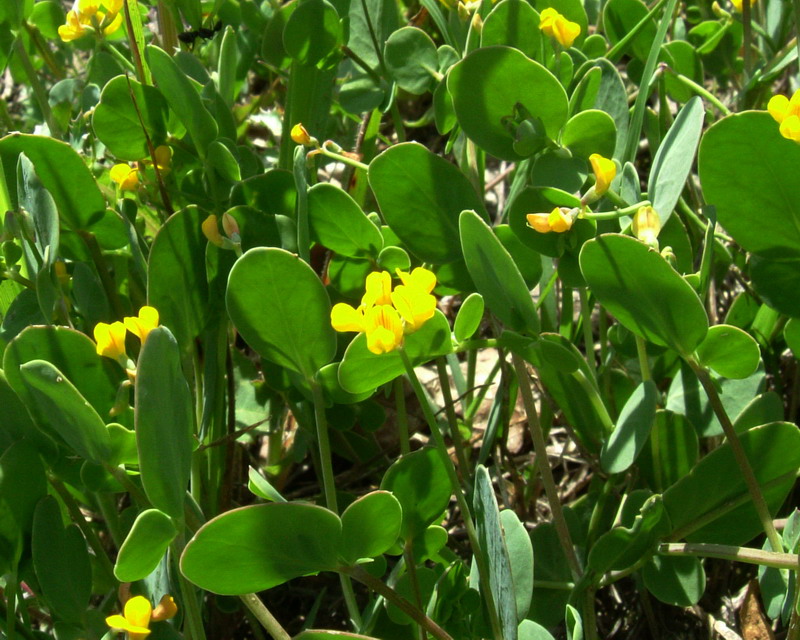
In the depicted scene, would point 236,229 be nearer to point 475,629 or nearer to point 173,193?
point 173,193

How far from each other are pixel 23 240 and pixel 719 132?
0.78 m

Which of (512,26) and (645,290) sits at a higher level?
(512,26)

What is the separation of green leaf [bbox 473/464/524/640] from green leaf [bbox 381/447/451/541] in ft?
0.30

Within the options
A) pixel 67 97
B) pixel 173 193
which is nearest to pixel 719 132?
pixel 173 193

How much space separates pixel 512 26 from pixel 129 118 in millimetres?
535

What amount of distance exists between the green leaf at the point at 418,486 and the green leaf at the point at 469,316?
0.13m

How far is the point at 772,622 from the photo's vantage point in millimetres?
1167

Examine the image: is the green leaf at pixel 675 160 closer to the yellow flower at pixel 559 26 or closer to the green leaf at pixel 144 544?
the yellow flower at pixel 559 26

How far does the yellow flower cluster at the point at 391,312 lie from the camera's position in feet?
2.68

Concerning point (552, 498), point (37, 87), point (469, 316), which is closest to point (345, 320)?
point (469, 316)

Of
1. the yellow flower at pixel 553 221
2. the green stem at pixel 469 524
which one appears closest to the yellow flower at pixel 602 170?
the yellow flower at pixel 553 221

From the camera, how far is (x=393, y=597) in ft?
2.94

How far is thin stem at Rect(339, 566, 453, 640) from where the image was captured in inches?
34.9

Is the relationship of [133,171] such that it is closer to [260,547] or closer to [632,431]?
[260,547]
